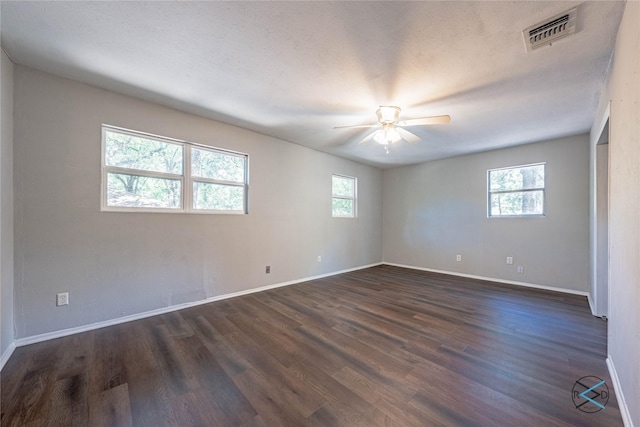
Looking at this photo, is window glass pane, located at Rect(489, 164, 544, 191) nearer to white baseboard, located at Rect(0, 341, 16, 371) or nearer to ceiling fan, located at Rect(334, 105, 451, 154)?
ceiling fan, located at Rect(334, 105, 451, 154)

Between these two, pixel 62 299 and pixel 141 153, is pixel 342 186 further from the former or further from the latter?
pixel 62 299

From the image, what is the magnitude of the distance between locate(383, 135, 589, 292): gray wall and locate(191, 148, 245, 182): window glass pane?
3.90 meters

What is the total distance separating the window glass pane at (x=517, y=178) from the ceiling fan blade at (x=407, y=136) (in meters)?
1.91

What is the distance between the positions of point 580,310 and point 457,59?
338cm

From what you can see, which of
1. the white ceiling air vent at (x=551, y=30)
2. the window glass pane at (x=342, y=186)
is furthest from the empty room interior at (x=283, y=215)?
the window glass pane at (x=342, y=186)

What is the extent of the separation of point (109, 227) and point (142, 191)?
1.65 feet

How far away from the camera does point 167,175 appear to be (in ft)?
9.77

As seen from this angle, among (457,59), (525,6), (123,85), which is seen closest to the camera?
(525,6)

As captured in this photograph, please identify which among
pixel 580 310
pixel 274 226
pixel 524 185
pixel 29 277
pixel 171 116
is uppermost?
pixel 171 116

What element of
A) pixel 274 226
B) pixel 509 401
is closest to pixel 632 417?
pixel 509 401

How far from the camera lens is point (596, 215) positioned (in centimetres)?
273

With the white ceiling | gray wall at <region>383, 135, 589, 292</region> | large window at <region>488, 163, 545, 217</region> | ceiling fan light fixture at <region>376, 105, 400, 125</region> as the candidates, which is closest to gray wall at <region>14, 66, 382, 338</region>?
the white ceiling

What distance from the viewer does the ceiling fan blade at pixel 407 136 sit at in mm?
3512

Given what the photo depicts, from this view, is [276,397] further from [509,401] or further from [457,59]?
[457,59]
